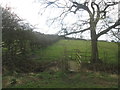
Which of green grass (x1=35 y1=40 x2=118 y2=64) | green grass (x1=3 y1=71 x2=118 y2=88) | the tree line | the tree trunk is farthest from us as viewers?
green grass (x1=35 y1=40 x2=118 y2=64)

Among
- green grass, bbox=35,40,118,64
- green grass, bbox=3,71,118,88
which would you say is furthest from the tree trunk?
green grass, bbox=3,71,118,88

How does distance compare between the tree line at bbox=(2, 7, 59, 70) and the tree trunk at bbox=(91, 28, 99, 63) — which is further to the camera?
the tree trunk at bbox=(91, 28, 99, 63)

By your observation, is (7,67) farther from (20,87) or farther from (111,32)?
(111,32)

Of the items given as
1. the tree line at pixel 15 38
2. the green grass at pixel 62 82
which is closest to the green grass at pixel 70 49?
the tree line at pixel 15 38

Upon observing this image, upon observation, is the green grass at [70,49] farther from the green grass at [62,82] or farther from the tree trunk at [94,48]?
the green grass at [62,82]

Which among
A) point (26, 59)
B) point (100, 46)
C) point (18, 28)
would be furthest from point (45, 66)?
point (100, 46)

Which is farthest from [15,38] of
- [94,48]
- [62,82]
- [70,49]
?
[94,48]

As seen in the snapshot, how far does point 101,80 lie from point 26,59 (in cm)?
596

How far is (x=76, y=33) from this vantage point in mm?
14445

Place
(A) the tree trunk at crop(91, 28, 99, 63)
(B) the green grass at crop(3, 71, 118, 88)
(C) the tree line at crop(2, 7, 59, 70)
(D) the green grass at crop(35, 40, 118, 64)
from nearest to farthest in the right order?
(B) the green grass at crop(3, 71, 118, 88) → (C) the tree line at crop(2, 7, 59, 70) → (A) the tree trunk at crop(91, 28, 99, 63) → (D) the green grass at crop(35, 40, 118, 64)

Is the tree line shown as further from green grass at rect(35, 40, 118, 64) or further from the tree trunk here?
the tree trunk

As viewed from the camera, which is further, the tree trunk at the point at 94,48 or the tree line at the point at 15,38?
the tree trunk at the point at 94,48

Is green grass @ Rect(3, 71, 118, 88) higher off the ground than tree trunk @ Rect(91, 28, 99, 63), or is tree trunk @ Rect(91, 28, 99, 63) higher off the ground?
tree trunk @ Rect(91, 28, 99, 63)

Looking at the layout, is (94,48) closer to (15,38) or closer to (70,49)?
(70,49)
